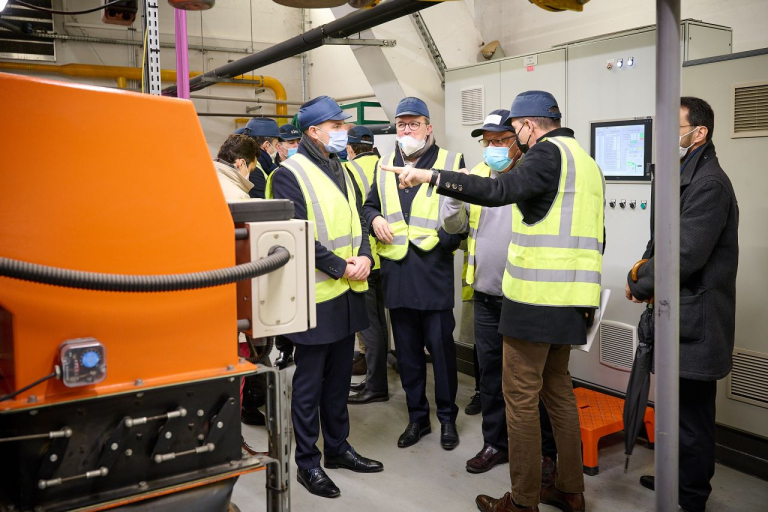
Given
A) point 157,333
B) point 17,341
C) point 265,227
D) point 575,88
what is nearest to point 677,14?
point 265,227

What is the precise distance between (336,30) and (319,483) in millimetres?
2929

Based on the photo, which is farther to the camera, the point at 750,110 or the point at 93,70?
the point at 93,70

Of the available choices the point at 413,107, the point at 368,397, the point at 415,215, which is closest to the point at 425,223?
the point at 415,215

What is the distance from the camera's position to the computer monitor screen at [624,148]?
338cm

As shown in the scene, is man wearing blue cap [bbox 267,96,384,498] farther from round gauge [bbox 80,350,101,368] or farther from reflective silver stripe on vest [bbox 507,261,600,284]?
round gauge [bbox 80,350,101,368]

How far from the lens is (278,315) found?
1.61m

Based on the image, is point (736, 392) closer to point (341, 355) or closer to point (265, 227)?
point (341, 355)

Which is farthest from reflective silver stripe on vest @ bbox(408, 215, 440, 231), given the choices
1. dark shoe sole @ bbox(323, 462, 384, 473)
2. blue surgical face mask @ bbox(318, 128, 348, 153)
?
dark shoe sole @ bbox(323, 462, 384, 473)

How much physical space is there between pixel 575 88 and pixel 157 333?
9.74 feet

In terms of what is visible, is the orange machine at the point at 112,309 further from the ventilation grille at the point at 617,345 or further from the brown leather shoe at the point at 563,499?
the ventilation grille at the point at 617,345

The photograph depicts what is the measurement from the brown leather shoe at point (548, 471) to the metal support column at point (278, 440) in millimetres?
1580

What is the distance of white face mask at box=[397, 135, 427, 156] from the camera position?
11.1 ft

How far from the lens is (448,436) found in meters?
3.40

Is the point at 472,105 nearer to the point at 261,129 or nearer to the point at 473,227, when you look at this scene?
the point at 473,227
